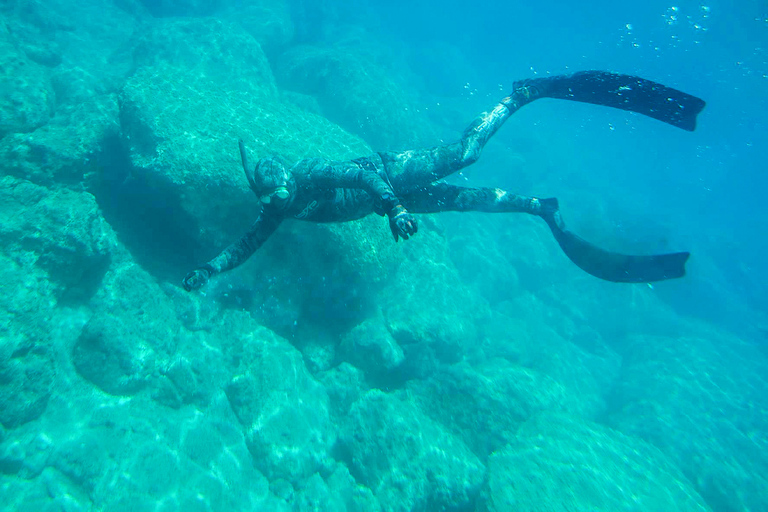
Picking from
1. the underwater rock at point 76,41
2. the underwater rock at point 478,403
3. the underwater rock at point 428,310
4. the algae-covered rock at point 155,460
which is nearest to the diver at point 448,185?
the algae-covered rock at point 155,460

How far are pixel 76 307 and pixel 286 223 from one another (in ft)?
13.3

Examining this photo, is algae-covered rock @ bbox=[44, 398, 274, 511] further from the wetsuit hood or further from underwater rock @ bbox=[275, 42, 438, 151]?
underwater rock @ bbox=[275, 42, 438, 151]

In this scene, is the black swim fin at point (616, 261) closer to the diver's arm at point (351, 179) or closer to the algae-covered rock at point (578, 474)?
the algae-covered rock at point (578, 474)

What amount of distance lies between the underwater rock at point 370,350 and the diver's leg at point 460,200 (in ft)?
11.0

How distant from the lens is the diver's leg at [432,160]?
6.50m

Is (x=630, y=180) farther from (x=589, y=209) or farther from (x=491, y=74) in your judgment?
(x=589, y=209)

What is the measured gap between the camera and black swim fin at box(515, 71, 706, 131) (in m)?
6.75

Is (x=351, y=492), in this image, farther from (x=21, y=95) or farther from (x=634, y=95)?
(x=21, y=95)

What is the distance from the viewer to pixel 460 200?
6.89 m

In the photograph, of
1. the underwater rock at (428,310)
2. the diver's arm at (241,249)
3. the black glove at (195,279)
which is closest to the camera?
the black glove at (195,279)

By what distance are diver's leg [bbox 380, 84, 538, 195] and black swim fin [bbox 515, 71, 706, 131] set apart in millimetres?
1759

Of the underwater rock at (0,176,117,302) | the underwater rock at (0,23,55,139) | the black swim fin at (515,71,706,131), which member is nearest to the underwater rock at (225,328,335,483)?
the underwater rock at (0,176,117,302)

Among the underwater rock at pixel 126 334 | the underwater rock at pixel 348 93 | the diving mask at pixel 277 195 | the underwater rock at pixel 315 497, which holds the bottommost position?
the underwater rock at pixel 315 497

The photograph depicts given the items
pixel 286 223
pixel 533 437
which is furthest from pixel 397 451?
pixel 286 223
